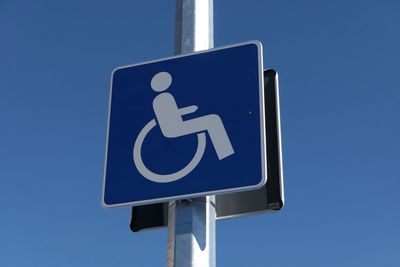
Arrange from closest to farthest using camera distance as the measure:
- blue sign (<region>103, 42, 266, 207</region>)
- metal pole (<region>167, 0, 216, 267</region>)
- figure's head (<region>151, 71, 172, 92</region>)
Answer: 1. metal pole (<region>167, 0, 216, 267</region>)
2. blue sign (<region>103, 42, 266, 207</region>)
3. figure's head (<region>151, 71, 172, 92</region>)

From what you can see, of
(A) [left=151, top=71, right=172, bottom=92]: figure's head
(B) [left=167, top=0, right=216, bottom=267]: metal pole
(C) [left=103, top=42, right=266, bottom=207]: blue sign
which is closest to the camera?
(B) [left=167, top=0, right=216, bottom=267]: metal pole

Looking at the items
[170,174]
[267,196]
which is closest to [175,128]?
[170,174]

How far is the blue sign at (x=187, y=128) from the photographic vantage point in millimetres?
2150

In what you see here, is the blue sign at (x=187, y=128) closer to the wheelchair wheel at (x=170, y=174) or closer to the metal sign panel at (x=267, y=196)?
the wheelchair wheel at (x=170, y=174)

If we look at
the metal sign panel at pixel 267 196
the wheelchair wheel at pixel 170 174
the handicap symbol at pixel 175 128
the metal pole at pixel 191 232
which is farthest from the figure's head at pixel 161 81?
the metal sign panel at pixel 267 196

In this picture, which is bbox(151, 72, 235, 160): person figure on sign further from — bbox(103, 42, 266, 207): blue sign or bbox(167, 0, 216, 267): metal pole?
bbox(167, 0, 216, 267): metal pole

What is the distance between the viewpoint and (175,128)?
2305 mm

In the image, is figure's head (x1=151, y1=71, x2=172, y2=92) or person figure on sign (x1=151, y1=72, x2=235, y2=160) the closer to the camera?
person figure on sign (x1=151, y1=72, x2=235, y2=160)

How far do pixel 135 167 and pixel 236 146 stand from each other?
0.41m

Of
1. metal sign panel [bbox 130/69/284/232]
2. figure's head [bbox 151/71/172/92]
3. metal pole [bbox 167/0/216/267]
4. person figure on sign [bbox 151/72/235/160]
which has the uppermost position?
figure's head [bbox 151/71/172/92]

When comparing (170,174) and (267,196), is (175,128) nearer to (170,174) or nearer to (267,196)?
(170,174)

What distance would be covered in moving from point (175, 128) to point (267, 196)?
1.43 feet

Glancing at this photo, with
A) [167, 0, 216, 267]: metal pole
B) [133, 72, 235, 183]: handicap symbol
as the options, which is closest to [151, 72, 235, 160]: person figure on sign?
[133, 72, 235, 183]: handicap symbol

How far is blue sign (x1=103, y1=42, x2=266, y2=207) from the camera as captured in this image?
7.06 ft
